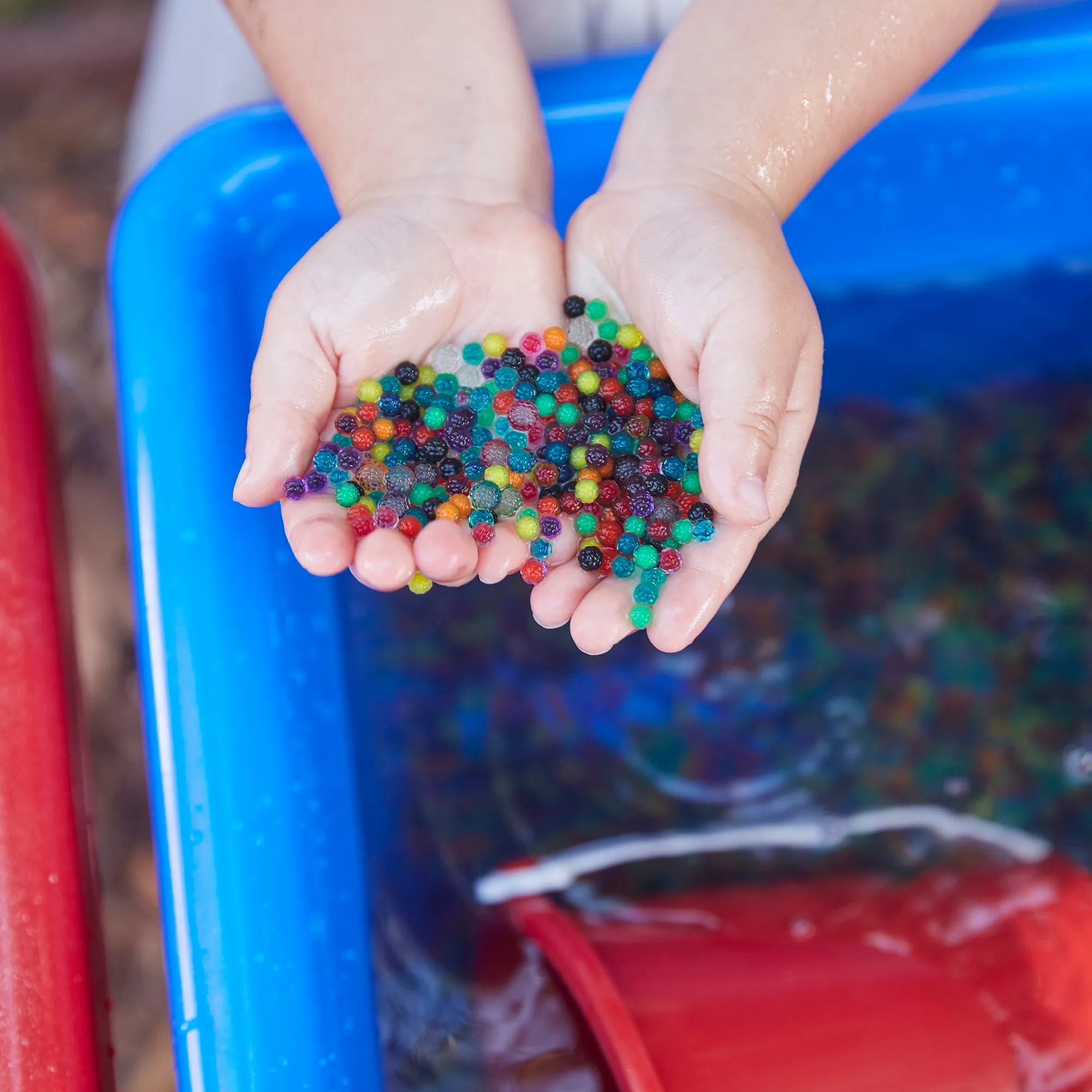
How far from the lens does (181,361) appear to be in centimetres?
111

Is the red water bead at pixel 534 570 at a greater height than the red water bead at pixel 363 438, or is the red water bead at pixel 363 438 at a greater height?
the red water bead at pixel 363 438

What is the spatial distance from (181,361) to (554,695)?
70 centimetres

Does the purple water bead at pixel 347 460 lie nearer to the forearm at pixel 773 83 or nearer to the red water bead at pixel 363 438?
the red water bead at pixel 363 438

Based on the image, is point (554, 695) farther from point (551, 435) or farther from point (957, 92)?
point (957, 92)

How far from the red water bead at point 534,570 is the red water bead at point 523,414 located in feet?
0.50

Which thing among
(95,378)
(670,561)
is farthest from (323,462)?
(95,378)

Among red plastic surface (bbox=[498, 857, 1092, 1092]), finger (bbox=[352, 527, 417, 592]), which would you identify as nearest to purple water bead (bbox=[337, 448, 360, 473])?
finger (bbox=[352, 527, 417, 592])

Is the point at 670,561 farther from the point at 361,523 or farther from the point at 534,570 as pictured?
the point at 361,523

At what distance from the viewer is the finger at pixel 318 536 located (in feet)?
2.96

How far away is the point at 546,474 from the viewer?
1.06 metres

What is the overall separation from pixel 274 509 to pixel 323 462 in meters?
0.19

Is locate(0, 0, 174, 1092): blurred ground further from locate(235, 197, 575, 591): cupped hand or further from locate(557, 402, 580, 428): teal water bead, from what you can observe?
locate(557, 402, 580, 428): teal water bead

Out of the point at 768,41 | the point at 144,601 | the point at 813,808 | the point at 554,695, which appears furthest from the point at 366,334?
the point at 813,808

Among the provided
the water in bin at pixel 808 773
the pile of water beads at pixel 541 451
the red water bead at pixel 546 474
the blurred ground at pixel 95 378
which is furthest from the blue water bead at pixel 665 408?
the blurred ground at pixel 95 378
